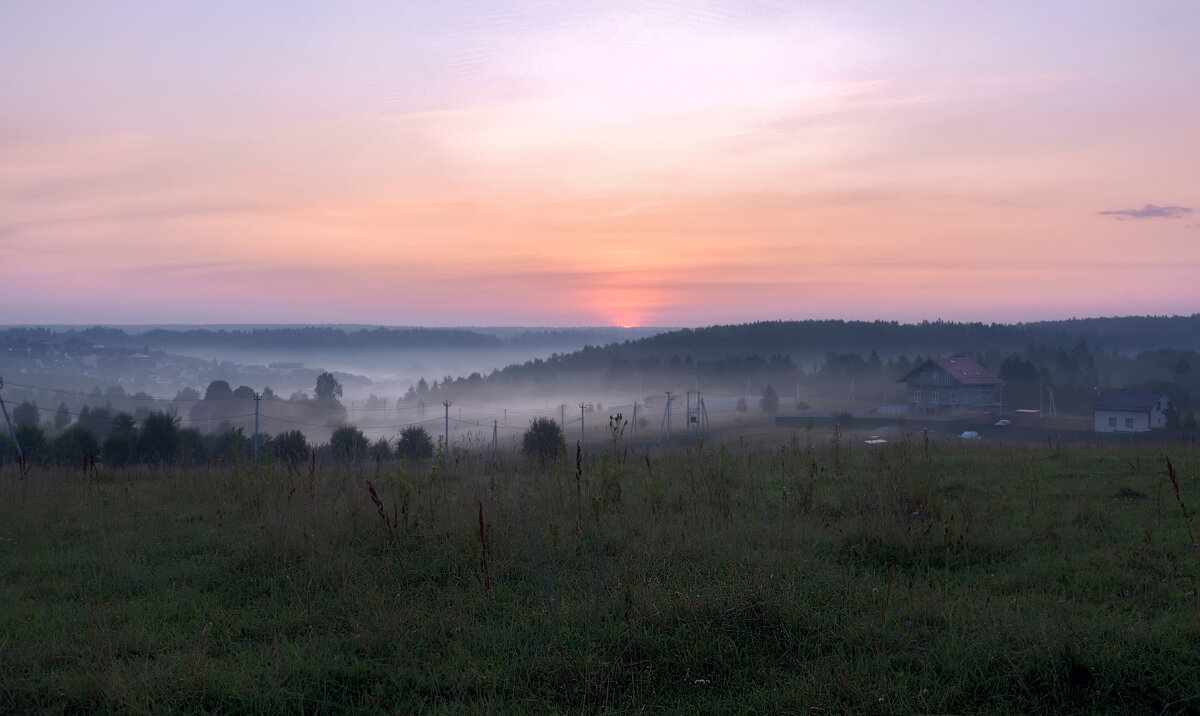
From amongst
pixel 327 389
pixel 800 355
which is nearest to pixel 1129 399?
pixel 800 355

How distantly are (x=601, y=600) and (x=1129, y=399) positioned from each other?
2043 inches

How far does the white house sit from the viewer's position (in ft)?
141

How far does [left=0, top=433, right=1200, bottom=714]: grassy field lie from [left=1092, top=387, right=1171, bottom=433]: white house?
147ft

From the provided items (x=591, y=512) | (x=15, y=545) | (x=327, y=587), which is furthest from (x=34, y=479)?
(x=591, y=512)

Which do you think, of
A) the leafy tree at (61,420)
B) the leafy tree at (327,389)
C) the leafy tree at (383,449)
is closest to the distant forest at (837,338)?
the leafy tree at (327,389)

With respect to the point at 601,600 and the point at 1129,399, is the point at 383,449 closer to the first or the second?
the point at 601,600

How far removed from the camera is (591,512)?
19.6 ft

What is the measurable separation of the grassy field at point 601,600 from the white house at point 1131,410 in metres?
44.9

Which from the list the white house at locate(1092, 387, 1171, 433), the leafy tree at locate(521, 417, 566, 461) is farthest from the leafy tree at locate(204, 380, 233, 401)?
the white house at locate(1092, 387, 1171, 433)

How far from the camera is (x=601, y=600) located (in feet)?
13.4

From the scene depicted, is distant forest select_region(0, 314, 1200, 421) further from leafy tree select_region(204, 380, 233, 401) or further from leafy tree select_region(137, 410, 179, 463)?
leafy tree select_region(137, 410, 179, 463)

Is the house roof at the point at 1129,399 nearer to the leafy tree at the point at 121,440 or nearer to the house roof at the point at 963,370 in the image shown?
the house roof at the point at 963,370

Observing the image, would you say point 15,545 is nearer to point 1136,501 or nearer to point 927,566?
point 927,566

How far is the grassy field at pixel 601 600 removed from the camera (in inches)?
128
